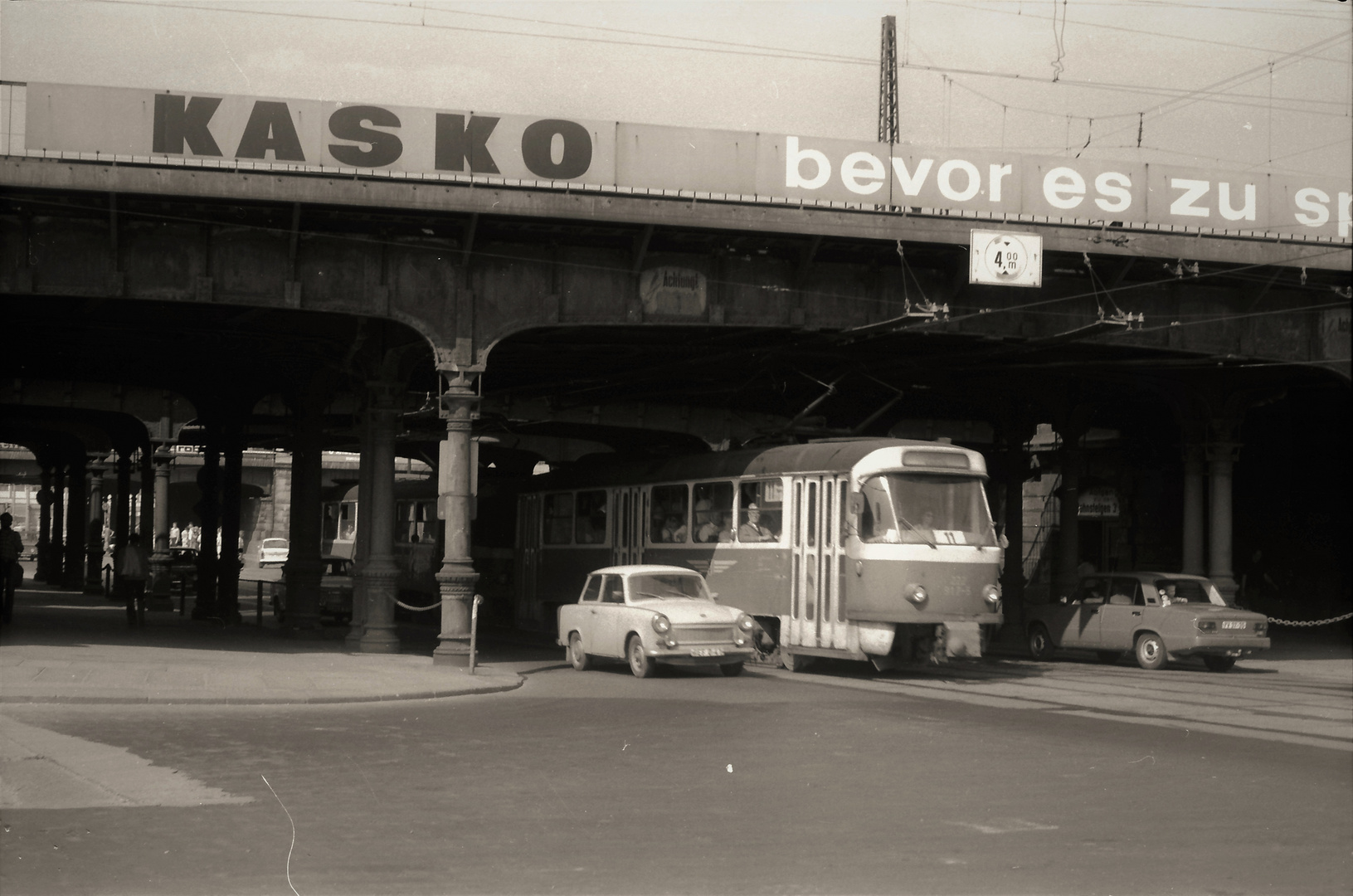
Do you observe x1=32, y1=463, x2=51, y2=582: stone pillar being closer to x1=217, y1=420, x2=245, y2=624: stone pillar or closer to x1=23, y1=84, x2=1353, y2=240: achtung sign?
x1=217, y1=420, x2=245, y2=624: stone pillar

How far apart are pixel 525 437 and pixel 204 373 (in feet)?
53.3

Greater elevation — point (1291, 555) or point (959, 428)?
point (959, 428)

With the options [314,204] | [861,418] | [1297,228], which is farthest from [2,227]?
[861,418]

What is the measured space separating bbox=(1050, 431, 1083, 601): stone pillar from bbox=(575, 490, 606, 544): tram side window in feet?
36.5

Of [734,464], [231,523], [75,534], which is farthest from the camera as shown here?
[75,534]

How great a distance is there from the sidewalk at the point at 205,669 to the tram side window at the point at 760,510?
438 cm

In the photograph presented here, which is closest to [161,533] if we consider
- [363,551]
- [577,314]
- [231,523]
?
[231,523]

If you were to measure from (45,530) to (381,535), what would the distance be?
4573 centimetres

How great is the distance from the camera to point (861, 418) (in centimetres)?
3825

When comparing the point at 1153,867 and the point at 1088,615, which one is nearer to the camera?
the point at 1153,867

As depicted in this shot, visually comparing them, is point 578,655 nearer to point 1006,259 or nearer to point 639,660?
point 639,660

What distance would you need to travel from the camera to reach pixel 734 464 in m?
23.8

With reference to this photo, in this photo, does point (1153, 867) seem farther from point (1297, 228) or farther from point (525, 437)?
point (525, 437)

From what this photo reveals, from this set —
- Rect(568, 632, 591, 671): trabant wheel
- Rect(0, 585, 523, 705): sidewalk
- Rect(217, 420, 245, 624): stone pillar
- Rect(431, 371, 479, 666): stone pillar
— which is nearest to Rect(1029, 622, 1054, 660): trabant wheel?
Rect(568, 632, 591, 671): trabant wheel
